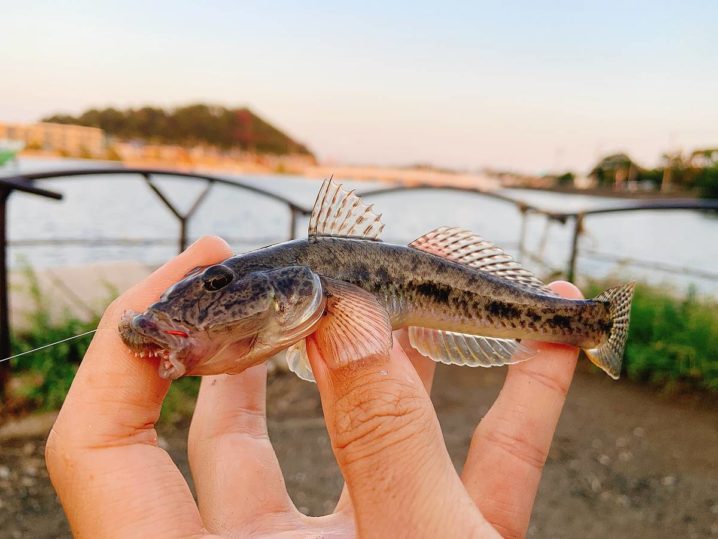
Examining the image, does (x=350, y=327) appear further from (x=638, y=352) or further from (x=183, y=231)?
(x=638, y=352)

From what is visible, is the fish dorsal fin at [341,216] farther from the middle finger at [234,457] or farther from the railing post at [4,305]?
the railing post at [4,305]

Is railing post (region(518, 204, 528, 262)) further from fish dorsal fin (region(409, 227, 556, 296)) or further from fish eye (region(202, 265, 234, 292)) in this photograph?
fish eye (region(202, 265, 234, 292))

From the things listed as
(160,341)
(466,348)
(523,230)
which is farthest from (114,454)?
(523,230)

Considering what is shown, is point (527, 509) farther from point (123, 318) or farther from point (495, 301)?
point (123, 318)

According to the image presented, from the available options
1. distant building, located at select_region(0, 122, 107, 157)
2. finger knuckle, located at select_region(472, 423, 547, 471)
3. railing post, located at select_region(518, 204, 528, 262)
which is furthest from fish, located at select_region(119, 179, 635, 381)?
distant building, located at select_region(0, 122, 107, 157)

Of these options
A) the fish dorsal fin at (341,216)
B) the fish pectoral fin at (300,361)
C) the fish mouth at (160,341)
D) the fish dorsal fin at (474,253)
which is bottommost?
the fish pectoral fin at (300,361)

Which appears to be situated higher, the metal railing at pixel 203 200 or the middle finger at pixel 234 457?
the metal railing at pixel 203 200

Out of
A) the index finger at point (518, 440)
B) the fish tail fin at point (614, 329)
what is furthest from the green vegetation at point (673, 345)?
the index finger at point (518, 440)
